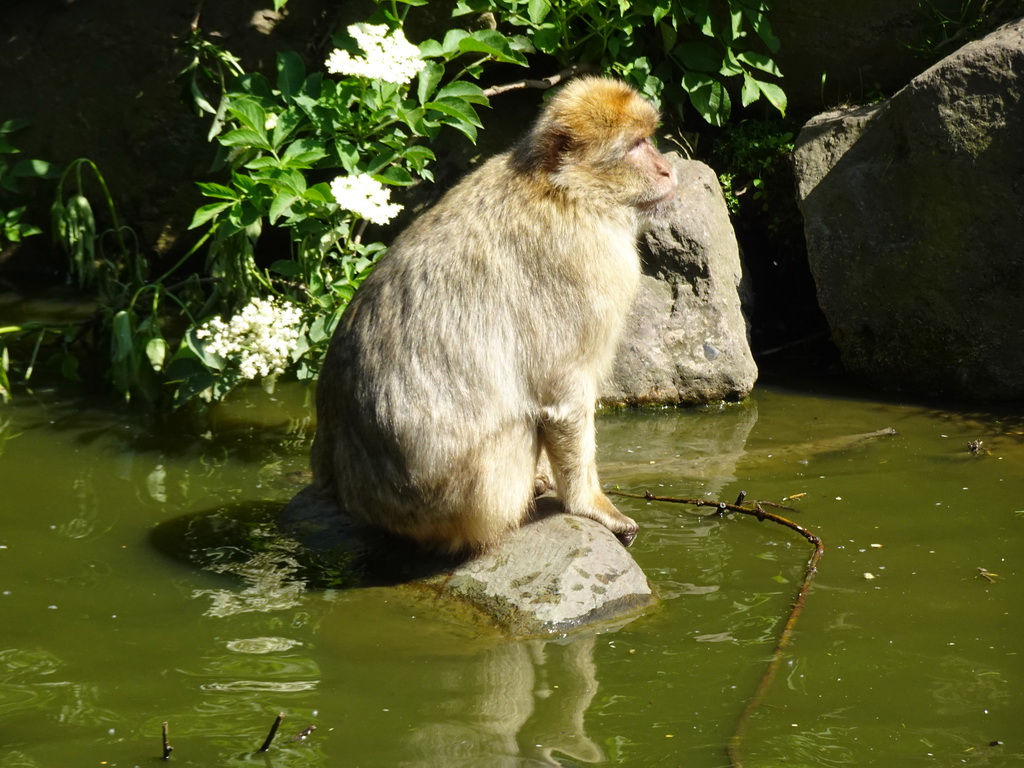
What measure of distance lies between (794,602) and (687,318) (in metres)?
2.65

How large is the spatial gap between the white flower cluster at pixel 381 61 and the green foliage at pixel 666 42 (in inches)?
61.6

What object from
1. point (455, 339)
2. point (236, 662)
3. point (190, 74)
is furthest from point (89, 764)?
point (190, 74)

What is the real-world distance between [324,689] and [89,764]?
2.30ft

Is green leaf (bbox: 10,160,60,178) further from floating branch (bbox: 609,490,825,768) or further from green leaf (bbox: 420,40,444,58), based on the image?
floating branch (bbox: 609,490,825,768)

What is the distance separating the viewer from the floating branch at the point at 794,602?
3357mm

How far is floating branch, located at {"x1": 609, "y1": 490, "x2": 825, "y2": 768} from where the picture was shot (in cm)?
336

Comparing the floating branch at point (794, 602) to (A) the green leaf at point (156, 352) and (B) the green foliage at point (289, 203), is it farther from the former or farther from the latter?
(A) the green leaf at point (156, 352)

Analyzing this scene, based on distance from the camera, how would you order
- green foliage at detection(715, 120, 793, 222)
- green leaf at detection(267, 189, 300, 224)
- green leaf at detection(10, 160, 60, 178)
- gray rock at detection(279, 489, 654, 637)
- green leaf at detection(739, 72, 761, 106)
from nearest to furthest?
gray rock at detection(279, 489, 654, 637), green leaf at detection(267, 189, 300, 224), green leaf at detection(10, 160, 60, 178), green leaf at detection(739, 72, 761, 106), green foliage at detection(715, 120, 793, 222)

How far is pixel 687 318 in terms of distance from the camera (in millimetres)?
6613

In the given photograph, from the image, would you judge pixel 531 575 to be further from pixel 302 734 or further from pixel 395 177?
pixel 395 177

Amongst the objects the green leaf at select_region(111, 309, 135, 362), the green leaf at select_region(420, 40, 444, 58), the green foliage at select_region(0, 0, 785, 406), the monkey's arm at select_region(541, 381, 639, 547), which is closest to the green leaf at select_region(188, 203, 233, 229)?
the green foliage at select_region(0, 0, 785, 406)

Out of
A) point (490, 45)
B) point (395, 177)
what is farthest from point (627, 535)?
point (490, 45)

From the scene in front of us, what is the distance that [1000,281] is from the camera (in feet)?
20.9

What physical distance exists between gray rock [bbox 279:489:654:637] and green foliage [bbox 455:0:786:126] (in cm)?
338
